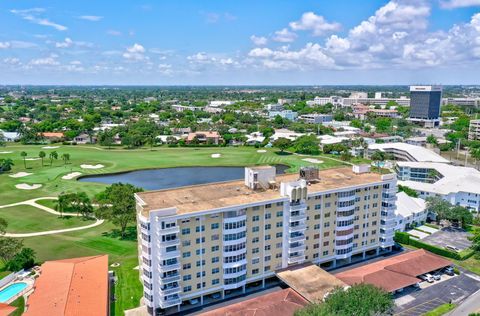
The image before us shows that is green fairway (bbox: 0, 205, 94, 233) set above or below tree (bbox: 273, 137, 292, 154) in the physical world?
below

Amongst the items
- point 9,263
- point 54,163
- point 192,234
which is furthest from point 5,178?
point 192,234

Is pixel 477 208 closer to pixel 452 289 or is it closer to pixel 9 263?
pixel 452 289

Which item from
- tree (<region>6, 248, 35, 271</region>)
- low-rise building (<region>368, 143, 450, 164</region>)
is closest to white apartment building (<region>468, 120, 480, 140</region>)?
low-rise building (<region>368, 143, 450, 164</region>)

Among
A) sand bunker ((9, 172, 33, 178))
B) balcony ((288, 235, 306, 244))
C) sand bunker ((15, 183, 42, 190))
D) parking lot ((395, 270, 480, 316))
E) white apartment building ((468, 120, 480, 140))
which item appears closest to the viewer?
parking lot ((395, 270, 480, 316))

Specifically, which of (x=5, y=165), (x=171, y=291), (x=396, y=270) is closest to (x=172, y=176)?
(x=5, y=165)

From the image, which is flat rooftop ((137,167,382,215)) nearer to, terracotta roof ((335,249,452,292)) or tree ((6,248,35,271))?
terracotta roof ((335,249,452,292))

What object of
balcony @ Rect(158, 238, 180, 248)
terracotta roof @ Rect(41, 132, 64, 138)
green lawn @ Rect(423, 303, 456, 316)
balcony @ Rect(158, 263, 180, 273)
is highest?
balcony @ Rect(158, 238, 180, 248)

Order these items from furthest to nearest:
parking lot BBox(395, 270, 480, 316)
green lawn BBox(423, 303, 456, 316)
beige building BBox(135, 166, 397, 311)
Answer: parking lot BBox(395, 270, 480, 316) → green lawn BBox(423, 303, 456, 316) → beige building BBox(135, 166, 397, 311)

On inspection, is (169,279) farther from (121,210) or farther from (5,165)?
(5,165)

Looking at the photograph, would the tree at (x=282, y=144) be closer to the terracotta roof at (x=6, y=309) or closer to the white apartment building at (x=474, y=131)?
the white apartment building at (x=474, y=131)
